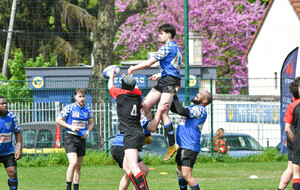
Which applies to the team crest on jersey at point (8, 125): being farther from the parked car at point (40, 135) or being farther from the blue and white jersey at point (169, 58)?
the parked car at point (40, 135)

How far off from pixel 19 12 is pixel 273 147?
2433 centimetres

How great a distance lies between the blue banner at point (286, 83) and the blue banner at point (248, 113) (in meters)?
0.31

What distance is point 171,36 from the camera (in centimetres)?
953

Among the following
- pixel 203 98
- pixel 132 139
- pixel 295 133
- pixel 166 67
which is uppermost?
pixel 166 67

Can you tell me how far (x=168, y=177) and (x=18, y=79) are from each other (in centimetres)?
2162

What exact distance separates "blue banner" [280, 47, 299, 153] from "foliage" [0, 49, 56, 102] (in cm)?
760

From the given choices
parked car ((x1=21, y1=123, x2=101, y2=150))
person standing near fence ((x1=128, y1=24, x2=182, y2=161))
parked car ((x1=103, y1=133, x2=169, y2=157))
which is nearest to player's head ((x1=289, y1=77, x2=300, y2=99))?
person standing near fence ((x1=128, y1=24, x2=182, y2=161))

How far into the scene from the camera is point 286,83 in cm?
1803

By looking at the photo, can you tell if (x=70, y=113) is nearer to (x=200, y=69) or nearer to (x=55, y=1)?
(x=200, y=69)

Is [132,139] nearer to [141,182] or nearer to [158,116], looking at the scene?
[141,182]

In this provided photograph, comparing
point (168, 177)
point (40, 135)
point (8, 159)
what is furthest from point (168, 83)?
point (40, 135)

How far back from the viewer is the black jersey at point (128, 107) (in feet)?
30.3

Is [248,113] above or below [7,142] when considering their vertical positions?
above

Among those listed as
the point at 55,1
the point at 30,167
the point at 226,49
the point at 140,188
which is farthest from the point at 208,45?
the point at 140,188
